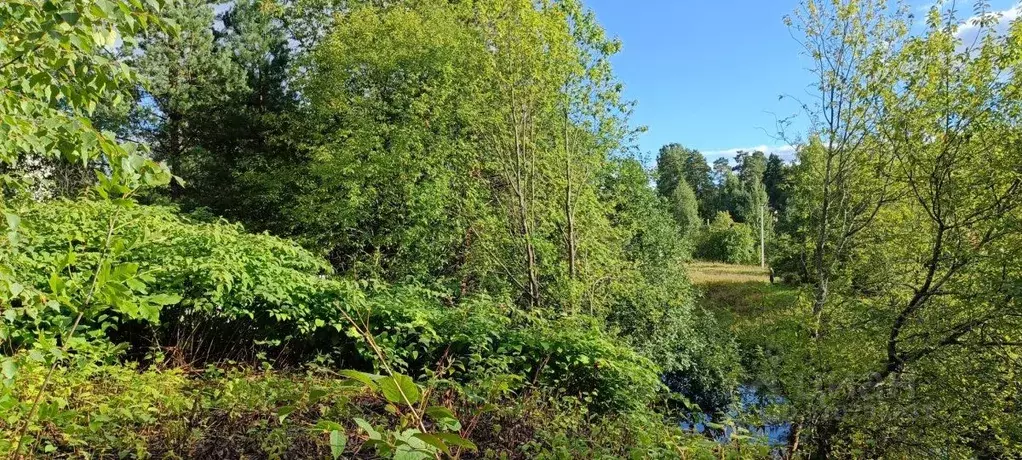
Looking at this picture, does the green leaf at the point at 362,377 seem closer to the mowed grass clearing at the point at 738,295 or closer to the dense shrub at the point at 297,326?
the dense shrub at the point at 297,326

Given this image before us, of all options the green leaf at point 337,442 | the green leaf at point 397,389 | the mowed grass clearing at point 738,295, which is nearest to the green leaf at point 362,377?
the green leaf at point 397,389

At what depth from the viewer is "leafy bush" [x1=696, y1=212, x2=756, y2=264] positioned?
121ft

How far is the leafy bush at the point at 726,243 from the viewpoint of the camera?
1455 inches

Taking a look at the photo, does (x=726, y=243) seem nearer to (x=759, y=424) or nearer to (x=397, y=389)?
(x=759, y=424)

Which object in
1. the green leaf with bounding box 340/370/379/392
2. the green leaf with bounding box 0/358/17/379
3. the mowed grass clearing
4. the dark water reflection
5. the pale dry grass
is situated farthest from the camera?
the pale dry grass

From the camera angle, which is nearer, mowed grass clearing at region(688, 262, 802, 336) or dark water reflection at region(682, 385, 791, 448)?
dark water reflection at region(682, 385, 791, 448)

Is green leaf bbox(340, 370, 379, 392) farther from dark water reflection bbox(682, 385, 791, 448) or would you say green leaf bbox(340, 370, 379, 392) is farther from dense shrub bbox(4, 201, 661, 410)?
dark water reflection bbox(682, 385, 791, 448)

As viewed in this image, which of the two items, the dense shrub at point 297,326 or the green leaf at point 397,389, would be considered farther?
the dense shrub at point 297,326

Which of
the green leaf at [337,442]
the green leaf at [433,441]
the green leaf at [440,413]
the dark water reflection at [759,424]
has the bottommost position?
the dark water reflection at [759,424]

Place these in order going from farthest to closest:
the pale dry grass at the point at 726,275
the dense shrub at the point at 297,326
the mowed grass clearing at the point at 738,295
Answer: the pale dry grass at the point at 726,275 → the mowed grass clearing at the point at 738,295 → the dense shrub at the point at 297,326

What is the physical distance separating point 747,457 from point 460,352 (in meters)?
2.93

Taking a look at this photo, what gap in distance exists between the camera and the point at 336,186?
1121 cm

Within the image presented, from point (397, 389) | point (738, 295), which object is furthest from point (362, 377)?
point (738, 295)

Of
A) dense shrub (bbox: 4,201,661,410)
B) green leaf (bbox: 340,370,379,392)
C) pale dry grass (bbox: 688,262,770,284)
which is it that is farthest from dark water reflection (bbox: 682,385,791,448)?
pale dry grass (bbox: 688,262,770,284)
